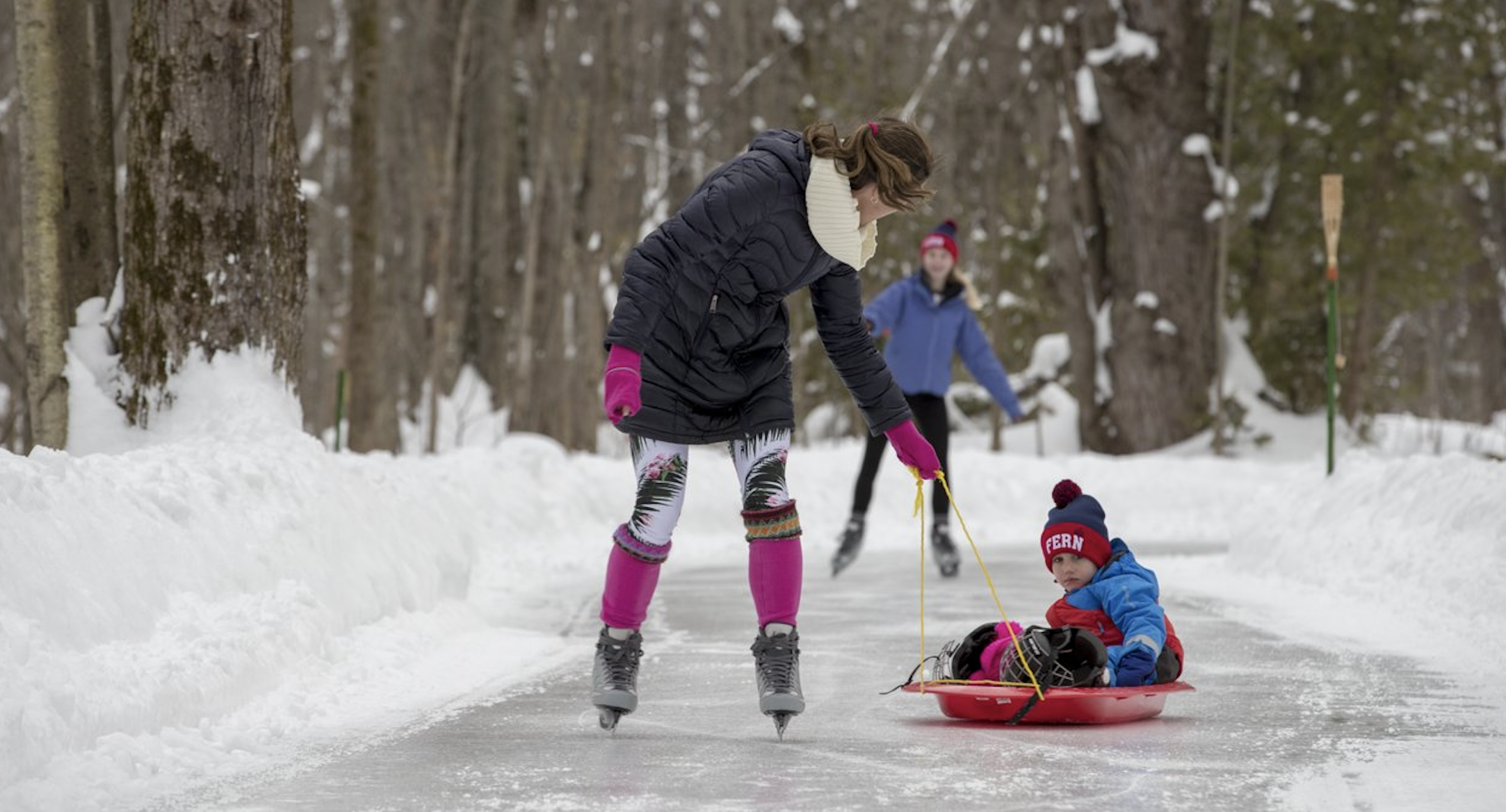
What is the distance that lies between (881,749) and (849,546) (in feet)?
22.7

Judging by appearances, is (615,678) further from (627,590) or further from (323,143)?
(323,143)

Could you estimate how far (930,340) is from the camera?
11.6 metres

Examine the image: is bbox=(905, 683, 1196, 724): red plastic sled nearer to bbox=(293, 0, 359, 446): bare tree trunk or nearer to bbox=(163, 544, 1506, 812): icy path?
bbox=(163, 544, 1506, 812): icy path

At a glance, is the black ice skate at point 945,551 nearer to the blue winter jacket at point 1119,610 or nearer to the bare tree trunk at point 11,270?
the blue winter jacket at point 1119,610

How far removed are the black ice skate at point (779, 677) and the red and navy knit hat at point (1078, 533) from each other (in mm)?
1140

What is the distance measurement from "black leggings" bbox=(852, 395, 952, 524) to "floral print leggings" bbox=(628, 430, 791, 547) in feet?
18.5

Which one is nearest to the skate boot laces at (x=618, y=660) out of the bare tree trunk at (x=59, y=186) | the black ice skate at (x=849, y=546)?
the bare tree trunk at (x=59, y=186)

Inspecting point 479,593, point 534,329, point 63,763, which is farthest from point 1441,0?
point 63,763

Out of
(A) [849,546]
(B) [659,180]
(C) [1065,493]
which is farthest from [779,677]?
(B) [659,180]

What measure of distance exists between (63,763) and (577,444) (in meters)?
24.4

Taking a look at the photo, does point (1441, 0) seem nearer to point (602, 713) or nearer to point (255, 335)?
point (255, 335)

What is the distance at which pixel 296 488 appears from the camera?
25.9 ft

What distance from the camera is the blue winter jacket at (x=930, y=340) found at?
11.5m

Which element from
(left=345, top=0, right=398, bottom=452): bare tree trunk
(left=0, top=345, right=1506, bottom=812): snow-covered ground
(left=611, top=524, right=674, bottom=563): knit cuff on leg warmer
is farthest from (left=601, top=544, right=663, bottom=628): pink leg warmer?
(left=345, top=0, right=398, bottom=452): bare tree trunk
